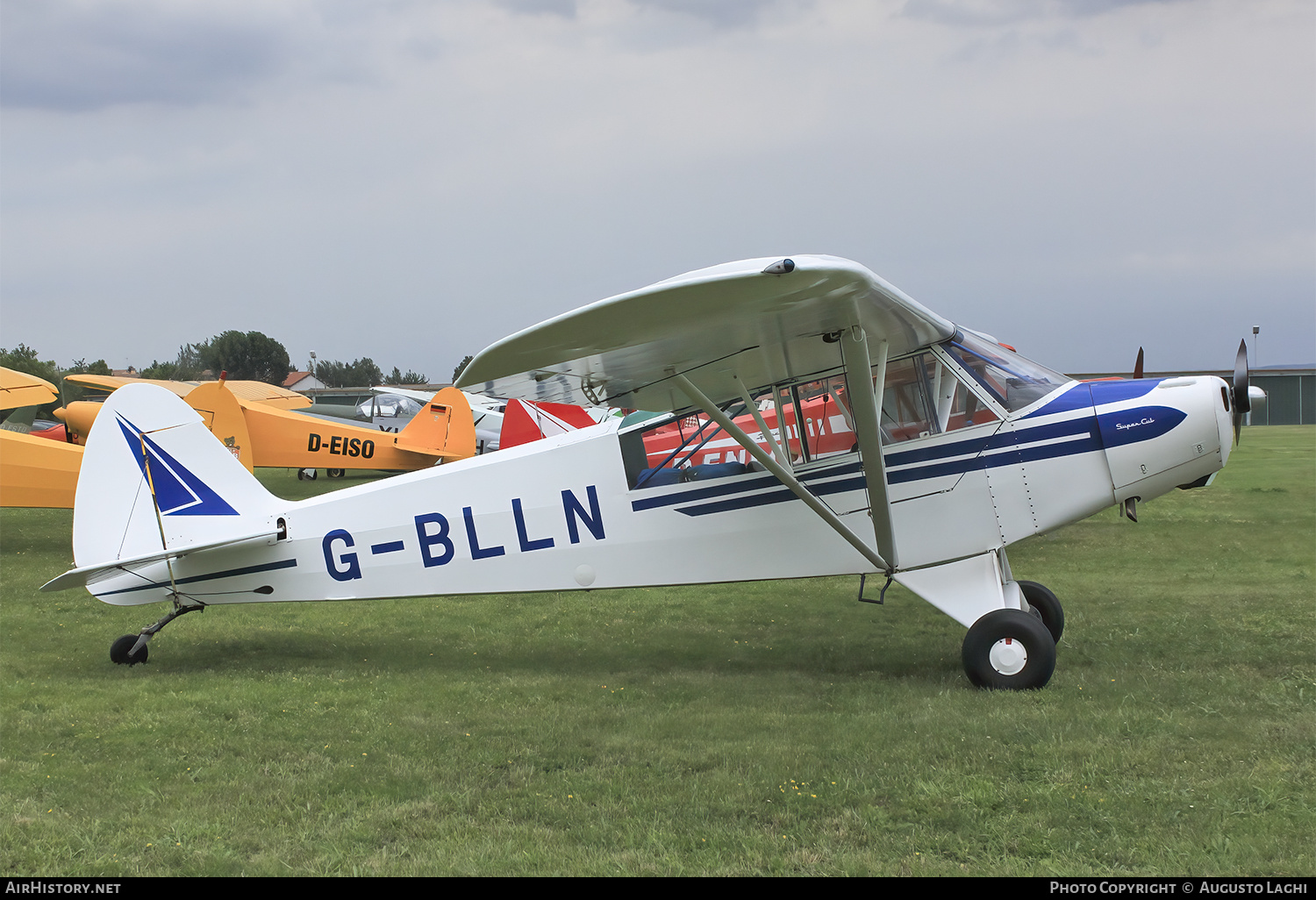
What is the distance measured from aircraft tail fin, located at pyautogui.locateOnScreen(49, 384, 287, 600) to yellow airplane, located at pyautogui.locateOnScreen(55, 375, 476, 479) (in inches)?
452

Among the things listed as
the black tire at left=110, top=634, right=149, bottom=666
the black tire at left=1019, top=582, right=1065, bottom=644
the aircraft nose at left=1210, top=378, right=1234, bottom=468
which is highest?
the aircraft nose at left=1210, top=378, right=1234, bottom=468

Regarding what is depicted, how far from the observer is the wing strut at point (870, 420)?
5.36 metres

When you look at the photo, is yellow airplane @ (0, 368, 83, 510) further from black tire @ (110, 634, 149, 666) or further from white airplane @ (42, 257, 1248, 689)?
white airplane @ (42, 257, 1248, 689)

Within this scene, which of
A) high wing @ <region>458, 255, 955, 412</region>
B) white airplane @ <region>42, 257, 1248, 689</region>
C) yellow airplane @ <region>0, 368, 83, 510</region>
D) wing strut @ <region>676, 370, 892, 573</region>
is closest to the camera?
high wing @ <region>458, 255, 955, 412</region>

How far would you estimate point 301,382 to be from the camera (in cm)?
9875

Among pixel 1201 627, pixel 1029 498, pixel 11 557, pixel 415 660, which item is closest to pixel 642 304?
pixel 1029 498

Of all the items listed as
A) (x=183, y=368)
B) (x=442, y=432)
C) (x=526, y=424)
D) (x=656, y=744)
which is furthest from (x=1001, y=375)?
(x=183, y=368)

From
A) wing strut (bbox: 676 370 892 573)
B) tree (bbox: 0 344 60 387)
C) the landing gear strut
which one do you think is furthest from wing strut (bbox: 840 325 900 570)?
tree (bbox: 0 344 60 387)

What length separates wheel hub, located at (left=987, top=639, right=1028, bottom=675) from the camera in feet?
18.5

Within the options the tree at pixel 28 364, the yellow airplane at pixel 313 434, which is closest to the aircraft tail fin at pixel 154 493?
the yellow airplane at pixel 313 434

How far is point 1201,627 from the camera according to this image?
24.6 feet
